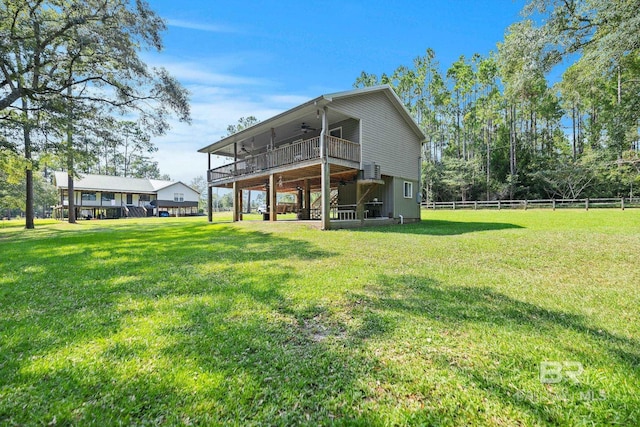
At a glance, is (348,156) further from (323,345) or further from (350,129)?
(323,345)

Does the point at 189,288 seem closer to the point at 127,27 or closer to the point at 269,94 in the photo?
the point at 127,27

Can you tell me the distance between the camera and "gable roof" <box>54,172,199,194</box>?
36.4 metres

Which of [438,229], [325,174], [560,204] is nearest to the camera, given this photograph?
[325,174]

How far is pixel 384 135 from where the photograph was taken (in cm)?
1504

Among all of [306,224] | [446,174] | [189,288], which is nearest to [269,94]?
[306,224]

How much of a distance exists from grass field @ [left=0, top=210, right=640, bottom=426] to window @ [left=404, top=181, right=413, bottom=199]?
10913 millimetres

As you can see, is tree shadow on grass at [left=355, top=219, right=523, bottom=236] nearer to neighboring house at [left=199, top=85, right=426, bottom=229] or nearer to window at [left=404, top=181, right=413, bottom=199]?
neighboring house at [left=199, top=85, right=426, bottom=229]

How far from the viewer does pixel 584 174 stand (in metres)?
27.9

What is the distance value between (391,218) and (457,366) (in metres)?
13.2

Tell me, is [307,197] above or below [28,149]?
below

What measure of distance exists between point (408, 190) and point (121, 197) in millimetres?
41475

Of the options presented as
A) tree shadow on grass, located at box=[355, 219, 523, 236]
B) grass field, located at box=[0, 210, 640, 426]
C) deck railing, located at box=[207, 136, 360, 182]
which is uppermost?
deck railing, located at box=[207, 136, 360, 182]

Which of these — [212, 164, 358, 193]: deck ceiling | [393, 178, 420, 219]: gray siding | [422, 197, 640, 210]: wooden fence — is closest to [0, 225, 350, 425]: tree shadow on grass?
[212, 164, 358, 193]: deck ceiling

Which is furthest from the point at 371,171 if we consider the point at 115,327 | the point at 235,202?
the point at 115,327
